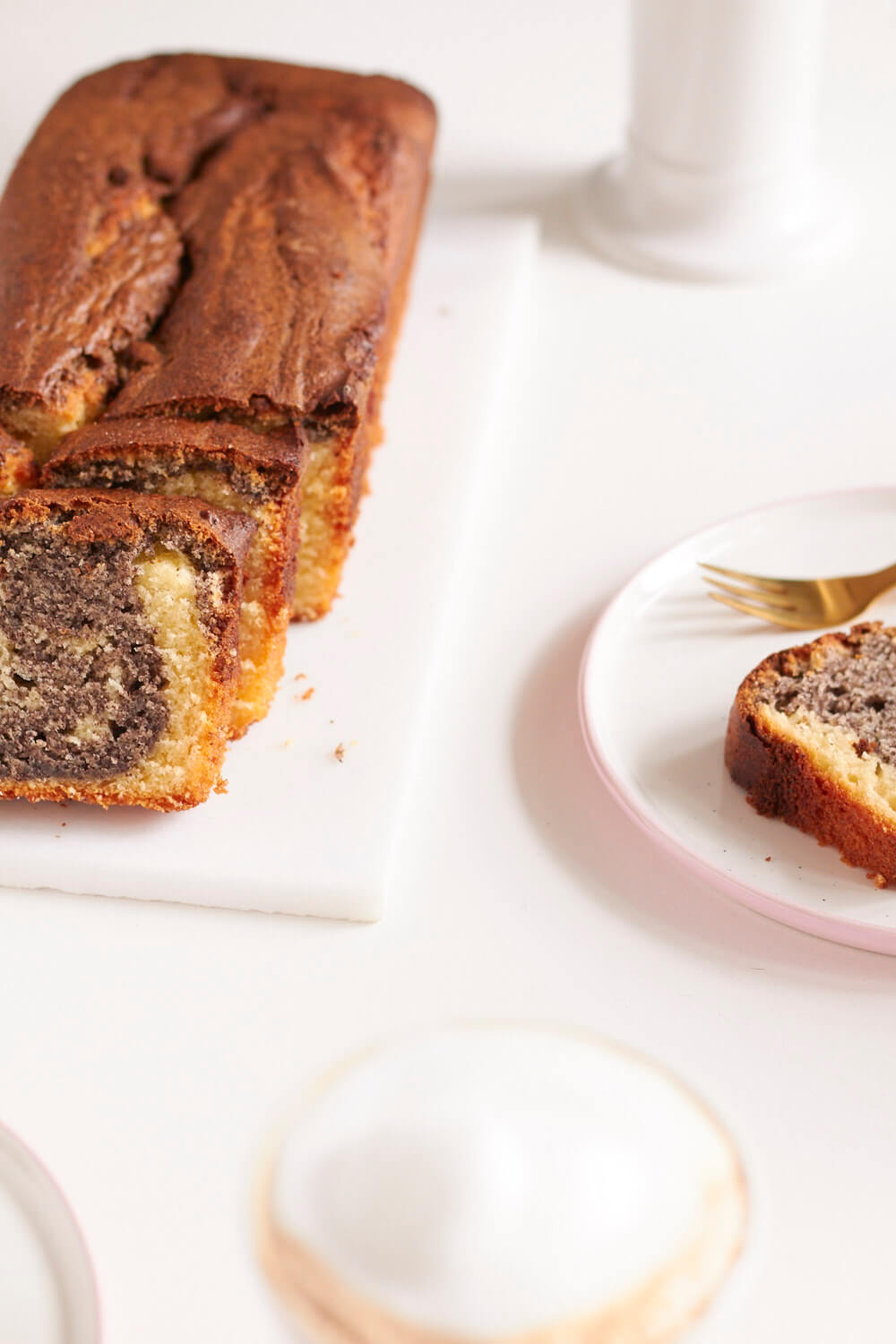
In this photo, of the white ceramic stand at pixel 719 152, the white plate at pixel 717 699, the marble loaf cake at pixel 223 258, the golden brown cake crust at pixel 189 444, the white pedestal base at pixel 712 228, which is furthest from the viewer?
the white pedestal base at pixel 712 228

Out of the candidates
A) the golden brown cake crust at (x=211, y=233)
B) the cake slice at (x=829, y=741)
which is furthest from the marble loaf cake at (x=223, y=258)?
the cake slice at (x=829, y=741)

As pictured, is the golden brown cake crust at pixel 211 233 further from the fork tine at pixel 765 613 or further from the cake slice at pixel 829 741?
the cake slice at pixel 829 741

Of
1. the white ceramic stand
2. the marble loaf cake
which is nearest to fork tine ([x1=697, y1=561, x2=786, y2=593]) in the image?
the marble loaf cake

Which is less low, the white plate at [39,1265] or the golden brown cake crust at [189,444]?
the golden brown cake crust at [189,444]

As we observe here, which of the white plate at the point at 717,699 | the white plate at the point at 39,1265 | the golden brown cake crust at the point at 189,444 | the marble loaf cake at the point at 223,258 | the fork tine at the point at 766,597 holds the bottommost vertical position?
the white plate at the point at 39,1265

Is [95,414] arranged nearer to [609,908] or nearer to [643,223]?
[609,908]

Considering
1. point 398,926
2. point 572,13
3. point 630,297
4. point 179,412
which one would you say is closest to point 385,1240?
point 398,926

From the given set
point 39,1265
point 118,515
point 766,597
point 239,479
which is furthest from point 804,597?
point 39,1265

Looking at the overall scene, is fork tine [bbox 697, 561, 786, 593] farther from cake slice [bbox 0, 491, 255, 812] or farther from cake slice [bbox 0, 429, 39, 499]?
cake slice [bbox 0, 429, 39, 499]
